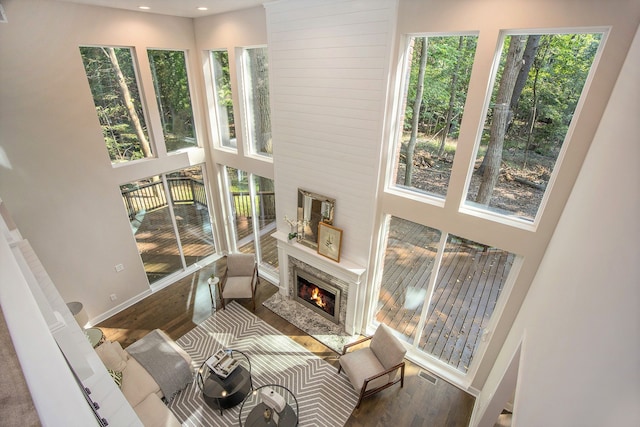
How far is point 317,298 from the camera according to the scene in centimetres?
564

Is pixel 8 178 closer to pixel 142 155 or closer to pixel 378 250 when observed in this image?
pixel 142 155

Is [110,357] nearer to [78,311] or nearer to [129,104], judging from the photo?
[78,311]

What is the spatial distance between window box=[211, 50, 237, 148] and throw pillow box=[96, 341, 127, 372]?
3.91 meters

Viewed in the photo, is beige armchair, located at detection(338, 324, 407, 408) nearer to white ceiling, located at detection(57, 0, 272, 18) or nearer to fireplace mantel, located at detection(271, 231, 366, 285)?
fireplace mantel, located at detection(271, 231, 366, 285)

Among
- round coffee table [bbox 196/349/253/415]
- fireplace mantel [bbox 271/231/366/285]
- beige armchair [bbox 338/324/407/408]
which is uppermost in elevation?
fireplace mantel [bbox 271/231/366/285]

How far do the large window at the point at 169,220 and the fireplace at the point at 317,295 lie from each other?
2634 millimetres

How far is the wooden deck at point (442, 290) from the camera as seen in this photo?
402 centimetres

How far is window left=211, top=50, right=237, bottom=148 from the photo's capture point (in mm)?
5633

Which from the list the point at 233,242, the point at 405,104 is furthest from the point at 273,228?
the point at 405,104

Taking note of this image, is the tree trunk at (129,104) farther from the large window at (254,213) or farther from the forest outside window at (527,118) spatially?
the forest outside window at (527,118)

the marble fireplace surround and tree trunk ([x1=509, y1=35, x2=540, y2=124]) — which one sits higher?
tree trunk ([x1=509, y1=35, x2=540, y2=124])

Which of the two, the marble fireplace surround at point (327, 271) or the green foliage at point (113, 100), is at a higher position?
the green foliage at point (113, 100)

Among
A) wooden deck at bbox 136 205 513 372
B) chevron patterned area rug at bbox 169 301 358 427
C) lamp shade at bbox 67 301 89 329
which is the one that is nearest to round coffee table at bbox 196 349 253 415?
chevron patterned area rug at bbox 169 301 358 427

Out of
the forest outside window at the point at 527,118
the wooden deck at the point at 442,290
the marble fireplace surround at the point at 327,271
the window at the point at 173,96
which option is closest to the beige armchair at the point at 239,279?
the marble fireplace surround at the point at 327,271
